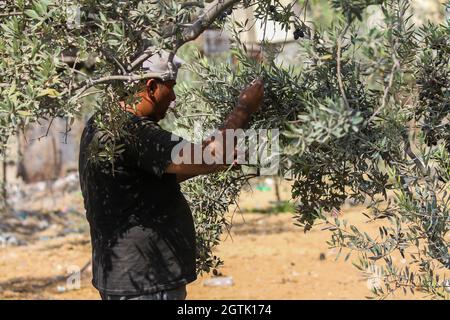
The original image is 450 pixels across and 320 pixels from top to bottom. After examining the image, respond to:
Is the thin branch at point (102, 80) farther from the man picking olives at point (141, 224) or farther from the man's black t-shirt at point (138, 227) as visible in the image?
the man's black t-shirt at point (138, 227)

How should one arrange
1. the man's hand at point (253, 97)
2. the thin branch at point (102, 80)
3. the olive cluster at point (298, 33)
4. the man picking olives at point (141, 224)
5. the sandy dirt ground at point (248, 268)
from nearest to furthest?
1. the thin branch at point (102, 80)
2. the man's hand at point (253, 97)
3. the olive cluster at point (298, 33)
4. the man picking olives at point (141, 224)
5. the sandy dirt ground at point (248, 268)

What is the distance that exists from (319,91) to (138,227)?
3.47ft

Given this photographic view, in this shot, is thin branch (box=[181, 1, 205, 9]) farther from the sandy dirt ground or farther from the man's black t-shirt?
the sandy dirt ground

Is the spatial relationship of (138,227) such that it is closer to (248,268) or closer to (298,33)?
(298,33)

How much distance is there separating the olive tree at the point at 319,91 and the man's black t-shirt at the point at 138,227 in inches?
10.9

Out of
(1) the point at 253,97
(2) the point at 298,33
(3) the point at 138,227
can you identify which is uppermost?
(2) the point at 298,33

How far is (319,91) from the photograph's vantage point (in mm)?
2820

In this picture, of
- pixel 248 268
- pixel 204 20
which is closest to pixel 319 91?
pixel 204 20

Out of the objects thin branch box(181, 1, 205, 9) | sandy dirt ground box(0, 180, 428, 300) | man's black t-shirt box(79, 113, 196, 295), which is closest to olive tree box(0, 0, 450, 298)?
thin branch box(181, 1, 205, 9)

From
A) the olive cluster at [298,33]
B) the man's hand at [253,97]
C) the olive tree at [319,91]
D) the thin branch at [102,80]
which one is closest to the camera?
the olive tree at [319,91]

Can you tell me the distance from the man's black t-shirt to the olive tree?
0.91 ft

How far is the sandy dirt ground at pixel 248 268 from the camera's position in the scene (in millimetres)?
8008

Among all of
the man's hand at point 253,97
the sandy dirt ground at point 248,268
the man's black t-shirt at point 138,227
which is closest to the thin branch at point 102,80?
the man's hand at point 253,97
